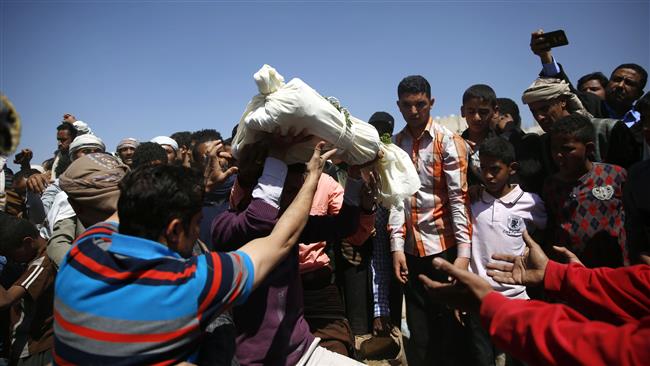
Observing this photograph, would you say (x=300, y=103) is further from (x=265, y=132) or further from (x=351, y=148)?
(x=351, y=148)

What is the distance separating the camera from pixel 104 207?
2174 millimetres

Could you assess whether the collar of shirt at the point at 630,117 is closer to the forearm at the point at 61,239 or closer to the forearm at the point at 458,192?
the forearm at the point at 458,192

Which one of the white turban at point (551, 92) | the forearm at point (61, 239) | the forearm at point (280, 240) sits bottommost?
the forearm at point (61, 239)

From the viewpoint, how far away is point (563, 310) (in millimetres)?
1451

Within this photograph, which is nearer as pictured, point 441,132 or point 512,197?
point 512,197

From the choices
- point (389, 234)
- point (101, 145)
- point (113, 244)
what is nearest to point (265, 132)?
point (113, 244)

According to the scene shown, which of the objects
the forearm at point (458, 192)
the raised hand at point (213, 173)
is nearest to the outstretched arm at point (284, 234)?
the raised hand at point (213, 173)

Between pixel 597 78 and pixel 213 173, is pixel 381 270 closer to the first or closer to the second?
pixel 213 173

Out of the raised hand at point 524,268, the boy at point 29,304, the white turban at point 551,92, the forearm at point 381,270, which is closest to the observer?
the raised hand at point 524,268

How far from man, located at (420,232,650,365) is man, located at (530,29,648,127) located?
2741 mm

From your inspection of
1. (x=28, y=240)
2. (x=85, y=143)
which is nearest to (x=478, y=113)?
(x=28, y=240)

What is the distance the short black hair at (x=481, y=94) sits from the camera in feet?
14.8

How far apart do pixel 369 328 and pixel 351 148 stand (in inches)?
127

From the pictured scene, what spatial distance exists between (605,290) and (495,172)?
6.48ft
